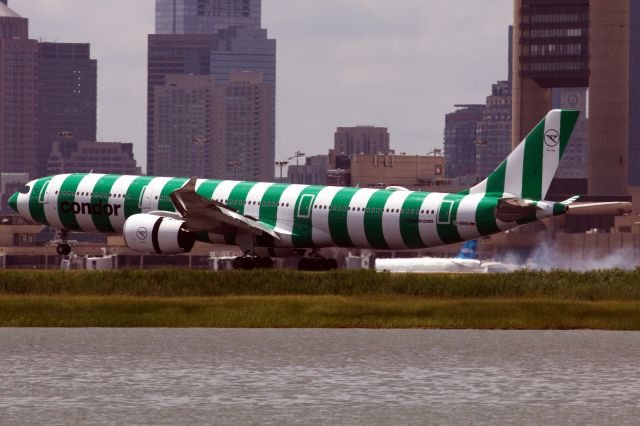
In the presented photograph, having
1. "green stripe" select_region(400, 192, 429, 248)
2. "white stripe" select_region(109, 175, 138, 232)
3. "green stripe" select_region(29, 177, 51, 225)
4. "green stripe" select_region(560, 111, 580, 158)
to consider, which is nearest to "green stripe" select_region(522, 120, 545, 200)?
"green stripe" select_region(560, 111, 580, 158)

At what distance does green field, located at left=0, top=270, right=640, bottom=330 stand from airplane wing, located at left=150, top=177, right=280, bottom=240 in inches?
318

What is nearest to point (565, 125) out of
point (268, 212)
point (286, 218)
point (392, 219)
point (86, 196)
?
point (392, 219)

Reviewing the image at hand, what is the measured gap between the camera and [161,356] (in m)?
48.7

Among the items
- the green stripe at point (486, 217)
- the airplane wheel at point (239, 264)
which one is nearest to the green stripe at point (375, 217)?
the green stripe at point (486, 217)

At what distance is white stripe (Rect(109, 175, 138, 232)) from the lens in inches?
3403

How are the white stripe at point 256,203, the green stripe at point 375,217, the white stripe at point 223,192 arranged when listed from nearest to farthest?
1. the green stripe at point 375,217
2. the white stripe at point 256,203
3. the white stripe at point 223,192

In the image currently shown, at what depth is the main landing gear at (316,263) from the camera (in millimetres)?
86375

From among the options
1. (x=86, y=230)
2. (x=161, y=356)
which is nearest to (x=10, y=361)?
(x=161, y=356)

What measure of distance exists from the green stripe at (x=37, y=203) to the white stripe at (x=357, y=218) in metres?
19.5

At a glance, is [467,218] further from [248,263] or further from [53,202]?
[53,202]

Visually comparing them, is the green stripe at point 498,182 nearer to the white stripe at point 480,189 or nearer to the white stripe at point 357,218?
the white stripe at point 480,189

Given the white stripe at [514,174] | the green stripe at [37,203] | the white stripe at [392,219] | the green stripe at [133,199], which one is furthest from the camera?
the green stripe at [37,203]

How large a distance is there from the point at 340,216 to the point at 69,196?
16.7 metres

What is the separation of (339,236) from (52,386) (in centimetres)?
4349
